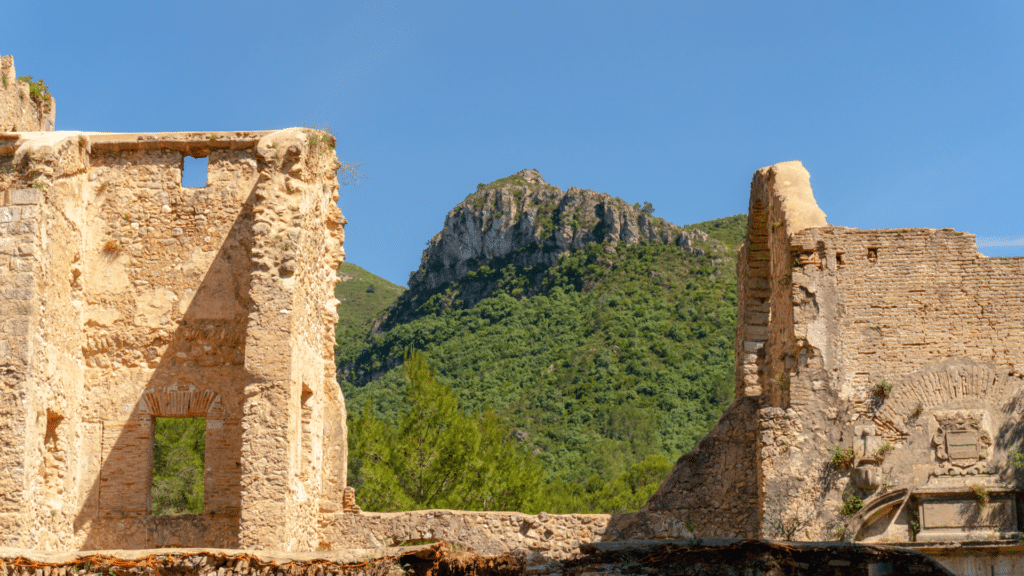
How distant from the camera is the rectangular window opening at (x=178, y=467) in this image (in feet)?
70.6

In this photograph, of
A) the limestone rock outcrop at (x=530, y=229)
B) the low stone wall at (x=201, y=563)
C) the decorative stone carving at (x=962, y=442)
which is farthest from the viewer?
the limestone rock outcrop at (x=530, y=229)

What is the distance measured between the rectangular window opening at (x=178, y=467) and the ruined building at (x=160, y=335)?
420 inches

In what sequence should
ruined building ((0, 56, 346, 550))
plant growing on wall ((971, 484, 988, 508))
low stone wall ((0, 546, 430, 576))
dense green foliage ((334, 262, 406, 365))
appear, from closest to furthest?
1. low stone wall ((0, 546, 430, 576))
2. plant growing on wall ((971, 484, 988, 508))
3. ruined building ((0, 56, 346, 550))
4. dense green foliage ((334, 262, 406, 365))

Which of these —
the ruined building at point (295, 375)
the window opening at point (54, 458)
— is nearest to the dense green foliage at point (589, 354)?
the ruined building at point (295, 375)

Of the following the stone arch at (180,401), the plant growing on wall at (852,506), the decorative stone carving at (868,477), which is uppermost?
the stone arch at (180,401)

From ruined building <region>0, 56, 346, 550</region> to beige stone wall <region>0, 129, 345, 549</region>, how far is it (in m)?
0.02

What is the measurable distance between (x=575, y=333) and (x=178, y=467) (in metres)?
26.2

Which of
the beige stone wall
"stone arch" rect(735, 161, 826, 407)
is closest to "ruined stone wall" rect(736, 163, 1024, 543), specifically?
"stone arch" rect(735, 161, 826, 407)

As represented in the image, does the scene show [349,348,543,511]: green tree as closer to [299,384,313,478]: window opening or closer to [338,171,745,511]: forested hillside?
[338,171,745,511]: forested hillside

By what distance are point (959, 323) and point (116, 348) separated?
8892 mm

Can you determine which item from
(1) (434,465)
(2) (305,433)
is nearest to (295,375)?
(2) (305,433)

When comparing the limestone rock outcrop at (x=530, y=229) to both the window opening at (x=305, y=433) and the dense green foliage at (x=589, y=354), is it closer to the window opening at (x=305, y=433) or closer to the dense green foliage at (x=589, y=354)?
the dense green foliage at (x=589, y=354)

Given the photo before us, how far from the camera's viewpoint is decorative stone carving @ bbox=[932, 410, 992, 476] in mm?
10180

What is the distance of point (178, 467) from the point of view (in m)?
22.1
